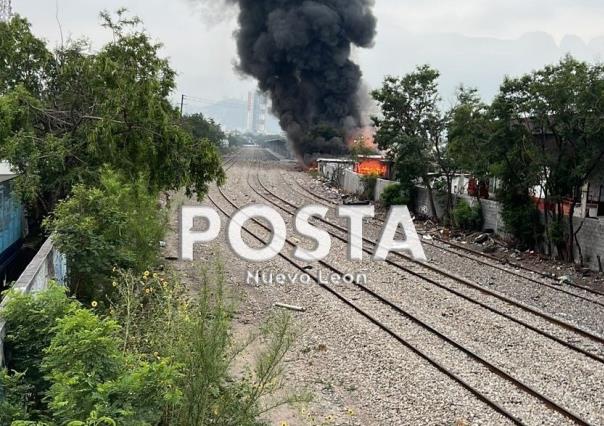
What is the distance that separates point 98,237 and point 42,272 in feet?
5.63

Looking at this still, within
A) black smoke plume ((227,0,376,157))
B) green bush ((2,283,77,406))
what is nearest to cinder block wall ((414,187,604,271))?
green bush ((2,283,77,406))

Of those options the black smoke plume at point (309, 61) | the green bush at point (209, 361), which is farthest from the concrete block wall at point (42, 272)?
the black smoke plume at point (309, 61)

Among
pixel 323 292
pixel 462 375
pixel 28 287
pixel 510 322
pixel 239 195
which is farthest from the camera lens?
pixel 239 195

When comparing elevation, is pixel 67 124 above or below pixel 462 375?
above

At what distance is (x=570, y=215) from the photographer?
55.4 feet

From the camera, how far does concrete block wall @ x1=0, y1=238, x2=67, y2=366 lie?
6.41m

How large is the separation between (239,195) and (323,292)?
17.5 m

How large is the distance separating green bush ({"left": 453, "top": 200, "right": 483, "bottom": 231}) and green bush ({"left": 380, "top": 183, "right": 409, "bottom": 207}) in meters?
4.28

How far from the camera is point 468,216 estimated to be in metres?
22.1

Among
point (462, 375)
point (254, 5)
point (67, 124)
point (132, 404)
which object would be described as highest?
point (254, 5)

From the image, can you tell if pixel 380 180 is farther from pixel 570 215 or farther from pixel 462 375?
pixel 462 375

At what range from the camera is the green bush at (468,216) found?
22016 millimetres

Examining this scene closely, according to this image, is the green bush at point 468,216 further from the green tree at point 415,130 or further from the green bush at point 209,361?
the green bush at point 209,361

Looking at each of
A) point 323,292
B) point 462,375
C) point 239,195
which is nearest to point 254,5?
point 239,195
